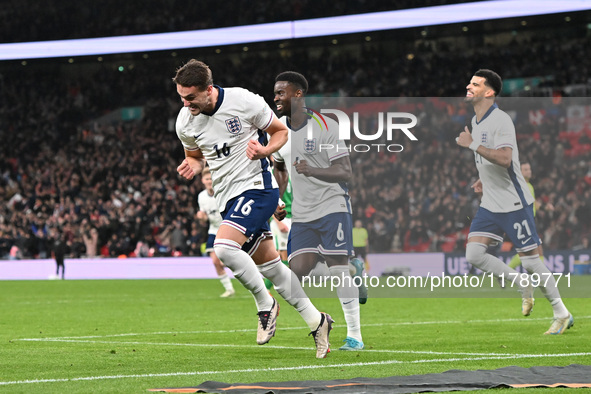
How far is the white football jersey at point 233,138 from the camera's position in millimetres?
7441

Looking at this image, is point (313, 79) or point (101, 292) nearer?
point (101, 292)

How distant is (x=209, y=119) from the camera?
7.48 metres

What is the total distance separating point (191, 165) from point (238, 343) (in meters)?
2.02

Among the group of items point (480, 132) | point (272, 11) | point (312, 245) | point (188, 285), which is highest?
point (272, 11)

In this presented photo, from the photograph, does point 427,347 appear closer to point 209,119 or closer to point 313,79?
point 209,119

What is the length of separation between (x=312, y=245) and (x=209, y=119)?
153cm

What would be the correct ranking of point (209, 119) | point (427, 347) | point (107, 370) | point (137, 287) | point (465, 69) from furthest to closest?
point (465, 69)
point (137, 287)
point (427, 347)
point (209, 119)
point (107, 370)

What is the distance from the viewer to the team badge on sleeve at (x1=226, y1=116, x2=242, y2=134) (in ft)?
24.4

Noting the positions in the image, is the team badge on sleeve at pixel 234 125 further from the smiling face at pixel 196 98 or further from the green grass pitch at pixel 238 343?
the green grass pitch at pixel 238 343

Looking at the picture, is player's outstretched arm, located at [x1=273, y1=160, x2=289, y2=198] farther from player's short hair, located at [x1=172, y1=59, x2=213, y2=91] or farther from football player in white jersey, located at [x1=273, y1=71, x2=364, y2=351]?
player's short hair, located at [x1=172, y1=59, x2=213, y2=91]

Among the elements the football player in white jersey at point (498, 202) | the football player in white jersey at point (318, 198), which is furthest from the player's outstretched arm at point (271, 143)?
the football player in white jersey at point (498, 202)

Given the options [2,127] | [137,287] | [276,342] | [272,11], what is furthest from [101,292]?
[2,127]

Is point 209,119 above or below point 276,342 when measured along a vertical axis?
above

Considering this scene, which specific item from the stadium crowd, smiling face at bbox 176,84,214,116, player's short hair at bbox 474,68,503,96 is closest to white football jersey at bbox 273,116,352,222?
smiling face at bbox 176,84,214,116
